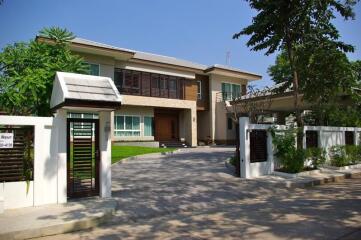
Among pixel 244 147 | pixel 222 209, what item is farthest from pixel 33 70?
pixel 244 147

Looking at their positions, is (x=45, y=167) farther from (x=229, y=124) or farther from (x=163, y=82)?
(x=229, y=124)

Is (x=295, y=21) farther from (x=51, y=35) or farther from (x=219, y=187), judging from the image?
(x=51, y=35)

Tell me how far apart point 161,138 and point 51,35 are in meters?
20.4

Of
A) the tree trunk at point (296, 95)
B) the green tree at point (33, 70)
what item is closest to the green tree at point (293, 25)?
the tree trunk at point (296, 95)

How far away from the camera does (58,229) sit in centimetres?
644

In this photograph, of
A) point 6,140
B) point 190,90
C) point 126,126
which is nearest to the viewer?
point 6,140

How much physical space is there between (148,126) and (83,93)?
21.0 meters

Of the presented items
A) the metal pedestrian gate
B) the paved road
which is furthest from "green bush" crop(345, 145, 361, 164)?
the metal pedestrian gate

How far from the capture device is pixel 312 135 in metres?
15.9

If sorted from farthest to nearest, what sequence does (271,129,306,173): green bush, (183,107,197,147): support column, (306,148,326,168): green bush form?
(183,107,197,147): support column
(306,148,326,168): green bush
(271,129,306,173): green bush

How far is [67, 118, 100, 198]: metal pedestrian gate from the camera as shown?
866 centimetres

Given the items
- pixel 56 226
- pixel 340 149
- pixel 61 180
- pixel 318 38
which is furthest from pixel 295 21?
pixel 56 226

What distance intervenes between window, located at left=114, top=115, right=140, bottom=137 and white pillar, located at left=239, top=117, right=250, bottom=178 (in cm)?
1570

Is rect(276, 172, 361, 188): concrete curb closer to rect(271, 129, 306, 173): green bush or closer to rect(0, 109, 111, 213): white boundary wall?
rect(271, 129, 306, 173): green bush
